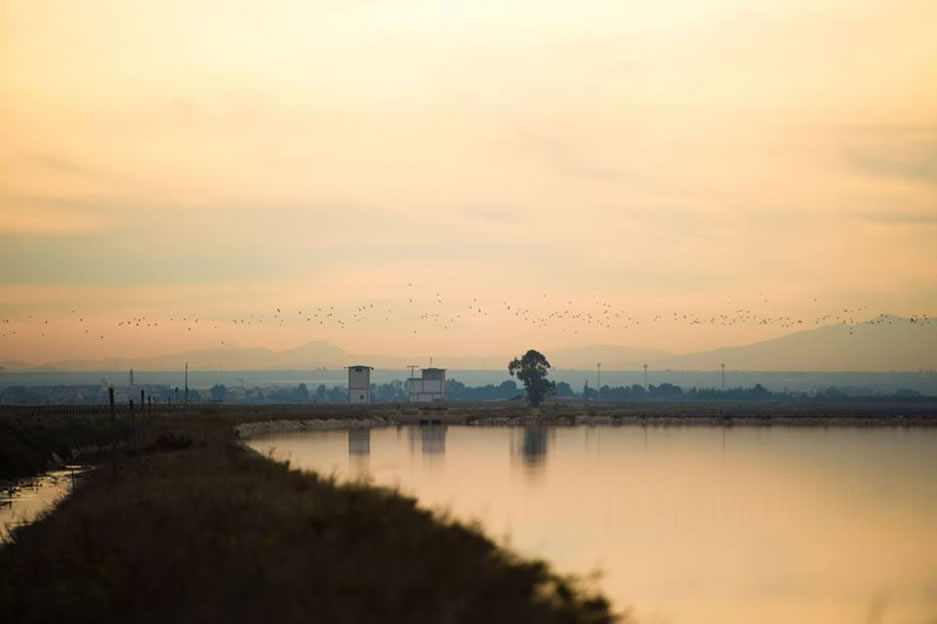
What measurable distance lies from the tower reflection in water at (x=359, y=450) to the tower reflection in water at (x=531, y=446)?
437 inches

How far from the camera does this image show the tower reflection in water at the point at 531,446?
82106 mm

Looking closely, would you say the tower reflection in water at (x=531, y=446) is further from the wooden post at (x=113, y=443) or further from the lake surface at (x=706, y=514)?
the wooden post at (x=113, y=443)

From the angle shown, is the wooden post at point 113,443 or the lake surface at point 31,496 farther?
the wooden post at point 113,443

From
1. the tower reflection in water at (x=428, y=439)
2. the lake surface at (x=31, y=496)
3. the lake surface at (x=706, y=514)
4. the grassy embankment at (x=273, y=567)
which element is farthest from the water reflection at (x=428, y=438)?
the grassy embankment at (x=273, y=567)

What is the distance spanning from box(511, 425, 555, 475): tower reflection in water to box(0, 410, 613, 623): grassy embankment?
159ft

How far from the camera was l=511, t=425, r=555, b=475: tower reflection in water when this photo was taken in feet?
269

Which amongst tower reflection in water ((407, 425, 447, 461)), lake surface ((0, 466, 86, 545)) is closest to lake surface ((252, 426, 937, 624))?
tower reflection in water ((407, 425, 447, 461))

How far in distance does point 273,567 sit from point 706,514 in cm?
3580

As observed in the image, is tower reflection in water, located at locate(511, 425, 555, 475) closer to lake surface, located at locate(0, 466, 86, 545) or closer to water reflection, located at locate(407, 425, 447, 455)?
water reflection, located at locate(407, 425, 447, 455)

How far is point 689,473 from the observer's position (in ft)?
245

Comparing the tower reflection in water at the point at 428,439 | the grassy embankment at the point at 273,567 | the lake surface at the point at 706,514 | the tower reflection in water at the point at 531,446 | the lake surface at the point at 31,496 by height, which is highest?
the grassy embankment at the point at 273,567

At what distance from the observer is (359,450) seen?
96688mm

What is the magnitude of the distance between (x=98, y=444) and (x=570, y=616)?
251ft

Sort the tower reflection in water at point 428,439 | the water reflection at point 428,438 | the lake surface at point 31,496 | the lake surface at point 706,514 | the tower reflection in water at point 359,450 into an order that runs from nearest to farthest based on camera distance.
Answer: the lake surface at point 706,514 < the lake surface at point 31,496 < the tower reflection in water at point 359,450 < the tower reflection in water at point 428,439 < the water reflection at point 428,438
